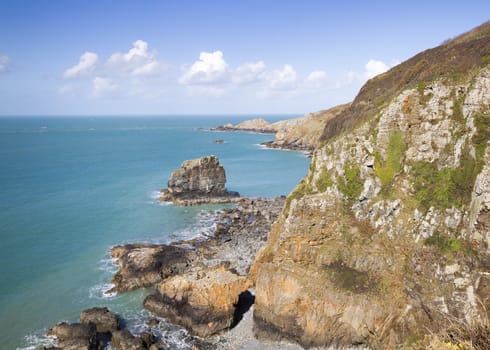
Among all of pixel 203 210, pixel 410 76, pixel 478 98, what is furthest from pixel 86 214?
pixel 478 98

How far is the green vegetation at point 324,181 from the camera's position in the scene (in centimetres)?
2717

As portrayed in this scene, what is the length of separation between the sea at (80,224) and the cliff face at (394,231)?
380 inches

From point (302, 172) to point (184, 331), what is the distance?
63461 millimetres

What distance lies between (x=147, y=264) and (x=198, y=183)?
1118 inches

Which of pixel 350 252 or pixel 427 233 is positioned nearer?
pixel 427 233

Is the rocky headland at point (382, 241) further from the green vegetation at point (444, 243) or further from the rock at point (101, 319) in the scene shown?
the rock at point (101, 319)

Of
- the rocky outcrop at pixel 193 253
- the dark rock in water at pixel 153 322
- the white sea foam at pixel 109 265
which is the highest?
the rocky outcrop at pixel 193 253

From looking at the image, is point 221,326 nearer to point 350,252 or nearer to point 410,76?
point 350,252

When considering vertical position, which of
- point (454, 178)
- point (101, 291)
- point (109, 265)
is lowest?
point (101, 291)

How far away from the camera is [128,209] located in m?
55.4

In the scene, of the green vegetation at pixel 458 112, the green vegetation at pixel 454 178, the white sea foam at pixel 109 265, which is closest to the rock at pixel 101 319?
the white sea foam at pixel 109 265

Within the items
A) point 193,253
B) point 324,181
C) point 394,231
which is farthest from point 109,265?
point 394,231

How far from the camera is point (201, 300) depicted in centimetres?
2562

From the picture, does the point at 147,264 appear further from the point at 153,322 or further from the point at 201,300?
the point at 201,300
